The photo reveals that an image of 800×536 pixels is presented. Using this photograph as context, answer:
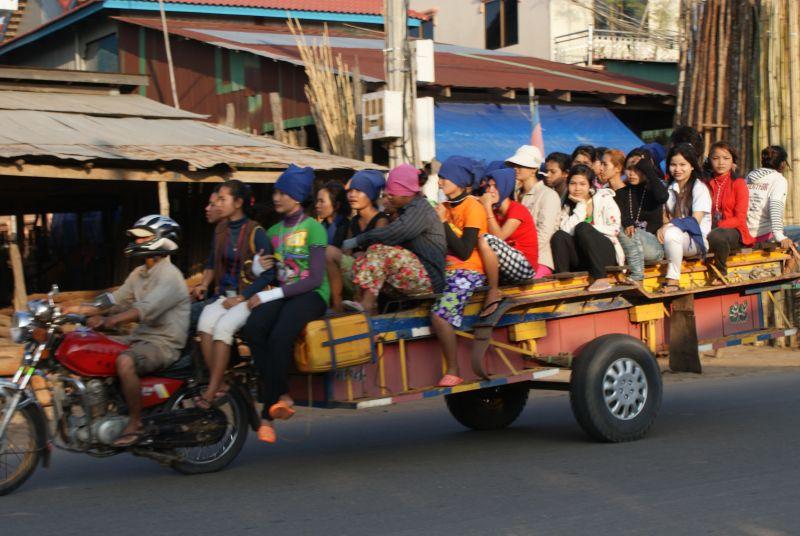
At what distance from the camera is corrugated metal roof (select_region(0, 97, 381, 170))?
1123 cm

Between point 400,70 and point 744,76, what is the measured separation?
5.29m

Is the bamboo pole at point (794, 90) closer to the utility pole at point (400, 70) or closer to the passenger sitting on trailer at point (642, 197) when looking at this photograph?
the utility pole at point (400, 70)

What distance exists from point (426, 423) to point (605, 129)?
999 centimetres

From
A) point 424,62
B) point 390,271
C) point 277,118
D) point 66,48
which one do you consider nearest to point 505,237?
point 390,271

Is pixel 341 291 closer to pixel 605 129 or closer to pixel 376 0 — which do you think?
pixel 605 129

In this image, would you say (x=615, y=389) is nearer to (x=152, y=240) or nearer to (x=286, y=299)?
(x=286, y=299)

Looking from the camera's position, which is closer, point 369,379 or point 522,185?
point 369,379

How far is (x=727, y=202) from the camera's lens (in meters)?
8.60

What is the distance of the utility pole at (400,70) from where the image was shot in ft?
40.6

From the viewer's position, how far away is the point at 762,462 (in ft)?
22.1

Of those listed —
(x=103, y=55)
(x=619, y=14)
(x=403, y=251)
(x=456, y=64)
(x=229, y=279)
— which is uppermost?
(x=619, y=14)

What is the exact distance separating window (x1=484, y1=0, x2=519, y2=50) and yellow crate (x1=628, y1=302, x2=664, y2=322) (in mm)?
20809

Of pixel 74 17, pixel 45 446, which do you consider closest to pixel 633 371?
pixel 45 446

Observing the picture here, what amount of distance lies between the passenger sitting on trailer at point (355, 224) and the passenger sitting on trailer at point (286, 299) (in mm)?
312
